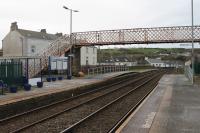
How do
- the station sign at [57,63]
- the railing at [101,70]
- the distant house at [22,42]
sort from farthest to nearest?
the distant house at [22,42]
the railing at [101,70]
the station sign at [57,63]

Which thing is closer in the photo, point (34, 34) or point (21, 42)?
point (21, 42)

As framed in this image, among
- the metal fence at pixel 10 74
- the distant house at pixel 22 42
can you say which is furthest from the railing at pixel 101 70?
the metal fence at pixel 10 74

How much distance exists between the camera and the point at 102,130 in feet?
41.4

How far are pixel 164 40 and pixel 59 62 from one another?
481 inches

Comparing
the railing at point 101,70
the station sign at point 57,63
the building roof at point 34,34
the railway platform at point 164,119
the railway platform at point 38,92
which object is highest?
the building roof at point 34,34

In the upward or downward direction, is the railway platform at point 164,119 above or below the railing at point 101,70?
below

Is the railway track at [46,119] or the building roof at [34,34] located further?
the building roof at [34,34]

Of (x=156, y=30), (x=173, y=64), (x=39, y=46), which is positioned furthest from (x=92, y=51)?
(x=173, y=64)

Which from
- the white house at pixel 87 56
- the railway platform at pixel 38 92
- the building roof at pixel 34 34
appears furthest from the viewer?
the white house at pixel 87 56

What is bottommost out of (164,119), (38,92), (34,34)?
(164,119)

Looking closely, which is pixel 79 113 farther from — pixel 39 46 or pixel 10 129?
pixel 39 46

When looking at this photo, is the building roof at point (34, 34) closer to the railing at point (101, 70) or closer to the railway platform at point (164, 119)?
the railing at point (101, 70)

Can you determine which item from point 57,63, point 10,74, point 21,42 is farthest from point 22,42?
point 10,74

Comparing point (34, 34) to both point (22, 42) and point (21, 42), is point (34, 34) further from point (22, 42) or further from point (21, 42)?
point (22, 42)
